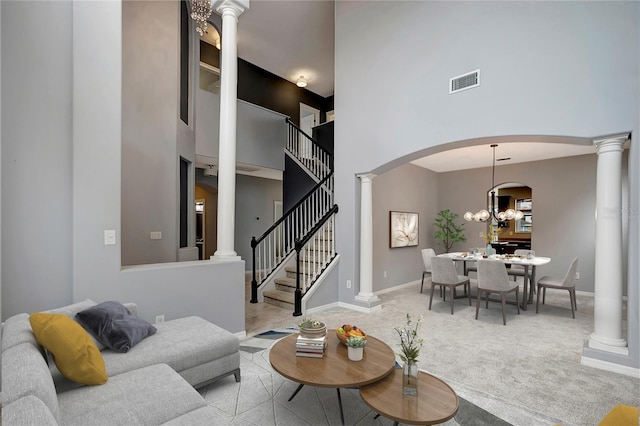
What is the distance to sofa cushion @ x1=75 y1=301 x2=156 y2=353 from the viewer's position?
2.21 meters

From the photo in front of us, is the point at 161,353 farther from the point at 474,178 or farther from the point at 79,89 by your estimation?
the point at 474,178

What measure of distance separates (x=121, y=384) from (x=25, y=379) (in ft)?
1.85

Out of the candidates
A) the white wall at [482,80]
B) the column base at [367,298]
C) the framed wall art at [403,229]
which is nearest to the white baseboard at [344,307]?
the column base at [367,298]

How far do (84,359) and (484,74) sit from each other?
15.4 ft

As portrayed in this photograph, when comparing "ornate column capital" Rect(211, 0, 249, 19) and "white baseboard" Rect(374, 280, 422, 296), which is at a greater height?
"ornate column capital" Rect(211, 0, 249, 19)

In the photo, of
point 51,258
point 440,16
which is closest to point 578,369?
point 440,16

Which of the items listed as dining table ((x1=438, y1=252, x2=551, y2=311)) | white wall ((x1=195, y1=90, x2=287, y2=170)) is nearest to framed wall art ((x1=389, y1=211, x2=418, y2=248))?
dining table ((x1=438, y1=252, x2=551, y2=311))

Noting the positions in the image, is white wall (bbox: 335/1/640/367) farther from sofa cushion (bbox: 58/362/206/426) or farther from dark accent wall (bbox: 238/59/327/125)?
sofa cushion (bbox: 58/362/206/426)

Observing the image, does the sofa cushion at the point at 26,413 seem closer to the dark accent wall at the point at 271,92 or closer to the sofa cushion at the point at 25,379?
the sofa cushion at the point at 25,379

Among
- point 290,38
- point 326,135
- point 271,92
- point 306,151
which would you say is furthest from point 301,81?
point 306,151

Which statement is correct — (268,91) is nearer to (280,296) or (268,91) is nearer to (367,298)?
(280,296)

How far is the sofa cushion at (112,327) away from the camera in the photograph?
7.25 feet

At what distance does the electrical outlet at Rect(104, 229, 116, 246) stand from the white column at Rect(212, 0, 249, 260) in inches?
44.6

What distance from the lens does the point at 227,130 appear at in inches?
152
